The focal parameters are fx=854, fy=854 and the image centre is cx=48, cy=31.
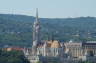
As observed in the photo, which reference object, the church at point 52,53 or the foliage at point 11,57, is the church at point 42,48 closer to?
the church at point 52,53

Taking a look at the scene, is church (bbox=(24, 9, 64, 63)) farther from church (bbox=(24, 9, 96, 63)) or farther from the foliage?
the foliage

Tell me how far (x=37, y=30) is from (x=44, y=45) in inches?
91.3

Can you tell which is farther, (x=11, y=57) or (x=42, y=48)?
(x=42, y=48)

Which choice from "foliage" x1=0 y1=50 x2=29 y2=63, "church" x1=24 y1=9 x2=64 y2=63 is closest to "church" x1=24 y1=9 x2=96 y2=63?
"church" x1=24 y1=9 x2=64 y2=63

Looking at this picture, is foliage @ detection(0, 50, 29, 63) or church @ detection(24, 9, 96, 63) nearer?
foliage @ detection(0, 50, 29, 63)

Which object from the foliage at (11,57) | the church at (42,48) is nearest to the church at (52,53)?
the church at (42,48)

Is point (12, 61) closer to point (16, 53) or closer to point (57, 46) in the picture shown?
point (16, 53)

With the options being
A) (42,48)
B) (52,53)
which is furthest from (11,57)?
(52,53)

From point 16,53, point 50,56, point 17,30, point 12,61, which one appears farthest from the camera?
point 17,30

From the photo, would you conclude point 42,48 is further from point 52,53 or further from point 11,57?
point 11,57

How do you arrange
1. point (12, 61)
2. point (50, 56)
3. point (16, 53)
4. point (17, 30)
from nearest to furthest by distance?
point (12, 61) < point (16, 53) < point (50, 56) < point (17, 30)

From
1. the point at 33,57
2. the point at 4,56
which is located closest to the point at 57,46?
the point at 33,57

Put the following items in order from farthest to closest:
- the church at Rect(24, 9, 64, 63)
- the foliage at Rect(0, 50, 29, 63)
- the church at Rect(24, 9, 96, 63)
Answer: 1. the church at Rect(24, 9, 64, 63)
2. the church at Rect(24, 9, 96, 63)
3. the foliage at Rect(0, 50, 29, 63)

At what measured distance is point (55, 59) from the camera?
10556 cm
